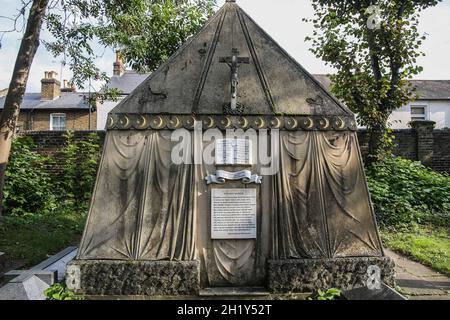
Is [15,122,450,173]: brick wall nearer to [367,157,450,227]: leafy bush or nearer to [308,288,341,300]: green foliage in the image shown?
[367,157,450,227]: leafy bush

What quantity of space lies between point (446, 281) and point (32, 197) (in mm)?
10983

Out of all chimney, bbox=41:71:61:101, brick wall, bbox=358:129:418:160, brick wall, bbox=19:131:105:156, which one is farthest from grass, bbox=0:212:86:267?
chimney, bbox=41:71:61:101

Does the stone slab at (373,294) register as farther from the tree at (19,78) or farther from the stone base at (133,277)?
the tree at (19,78)

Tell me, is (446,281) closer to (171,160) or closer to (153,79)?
(171,160)

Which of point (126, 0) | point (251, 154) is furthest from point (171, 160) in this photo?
point (126, 0)

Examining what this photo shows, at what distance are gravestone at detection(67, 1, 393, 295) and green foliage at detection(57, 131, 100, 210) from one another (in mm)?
6932

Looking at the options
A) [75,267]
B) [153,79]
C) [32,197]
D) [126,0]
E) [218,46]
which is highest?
[126,0]

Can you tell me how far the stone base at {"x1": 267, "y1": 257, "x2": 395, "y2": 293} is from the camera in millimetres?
5703

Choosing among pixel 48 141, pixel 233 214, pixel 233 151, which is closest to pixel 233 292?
pixel 233 214

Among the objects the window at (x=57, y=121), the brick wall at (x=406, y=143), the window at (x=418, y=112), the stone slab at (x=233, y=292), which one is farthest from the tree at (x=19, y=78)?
the window at (x=418, y=112)

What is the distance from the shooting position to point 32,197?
11766mm

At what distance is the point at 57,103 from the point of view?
24.3 meters
